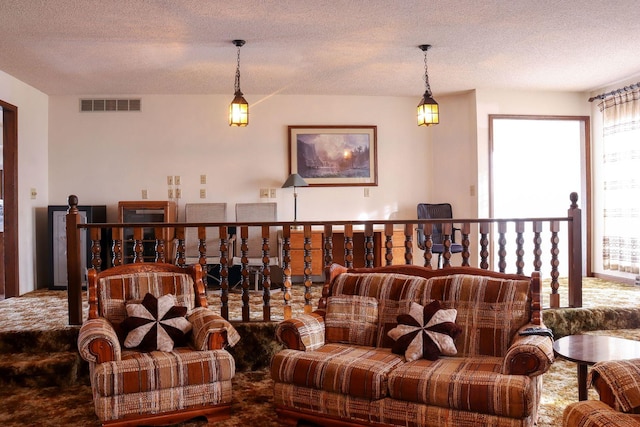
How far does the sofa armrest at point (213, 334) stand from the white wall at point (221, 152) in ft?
12.6

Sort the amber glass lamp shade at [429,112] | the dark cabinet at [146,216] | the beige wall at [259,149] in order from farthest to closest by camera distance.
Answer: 1. the beige wall at [259,149]
2. the dark cabinet at [146,216]
3. the amber glass lamp shade at [429,112]

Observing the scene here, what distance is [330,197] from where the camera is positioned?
739 centimetres

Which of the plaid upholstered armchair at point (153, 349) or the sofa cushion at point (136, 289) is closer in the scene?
the plaid upholstered armchair at point (153, 349)

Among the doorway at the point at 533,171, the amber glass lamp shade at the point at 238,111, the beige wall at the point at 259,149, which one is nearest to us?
the amber glass lamp shade at the point at 238,111

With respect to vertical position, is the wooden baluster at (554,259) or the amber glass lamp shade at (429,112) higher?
the amber glass lamp shade at (429,112)

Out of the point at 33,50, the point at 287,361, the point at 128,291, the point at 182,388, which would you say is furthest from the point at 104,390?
the point at 33,50

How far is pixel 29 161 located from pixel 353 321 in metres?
4.93

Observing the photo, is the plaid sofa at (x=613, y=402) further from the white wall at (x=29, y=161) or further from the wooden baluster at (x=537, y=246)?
the white wall at (x=29, y=161)

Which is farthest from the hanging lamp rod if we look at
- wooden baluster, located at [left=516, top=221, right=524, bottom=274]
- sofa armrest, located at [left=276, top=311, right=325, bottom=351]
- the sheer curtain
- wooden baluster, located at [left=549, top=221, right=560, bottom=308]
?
sofa armrest, located at [left=276, top=311, right=325, bottom=351]

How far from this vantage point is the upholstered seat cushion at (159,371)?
10.2 ft

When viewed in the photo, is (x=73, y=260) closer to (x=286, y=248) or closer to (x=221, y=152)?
(x=286, y=248)

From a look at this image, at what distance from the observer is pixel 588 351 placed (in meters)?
3.04

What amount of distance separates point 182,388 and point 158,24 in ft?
9.36

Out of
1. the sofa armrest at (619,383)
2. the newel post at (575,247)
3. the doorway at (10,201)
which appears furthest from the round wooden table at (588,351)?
the doorway at (10,201)
